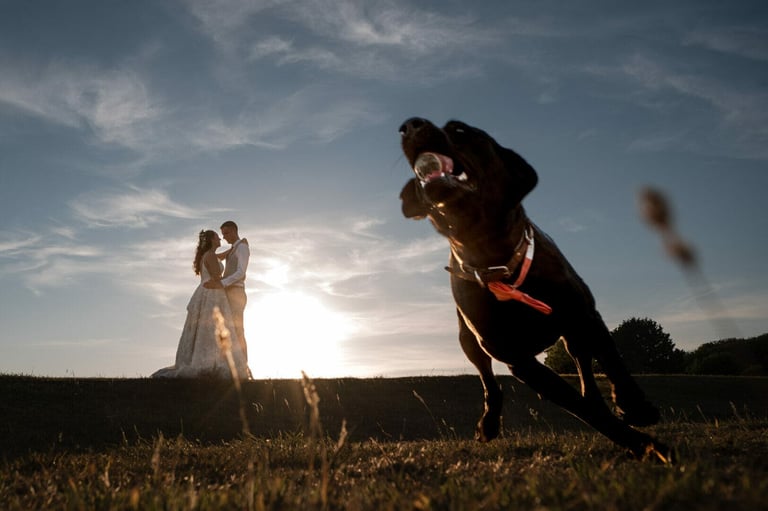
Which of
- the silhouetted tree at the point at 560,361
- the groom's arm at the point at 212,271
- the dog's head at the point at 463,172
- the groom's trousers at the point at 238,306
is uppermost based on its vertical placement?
the groom's arm at the point at 212,271

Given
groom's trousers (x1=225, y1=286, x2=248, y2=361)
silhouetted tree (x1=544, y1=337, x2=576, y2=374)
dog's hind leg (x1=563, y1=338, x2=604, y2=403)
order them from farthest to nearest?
silhouetted tree (x1=544, y1=337, x2=576, y2=374), groom's trousers (x1=225, y1=286, x2=248, y2=361), dog's hind leg (x1=563, y1=338, x2=604, y2=403)

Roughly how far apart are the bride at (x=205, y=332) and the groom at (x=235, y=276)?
0.18 m

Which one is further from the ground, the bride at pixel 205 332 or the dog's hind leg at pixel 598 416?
the bride at pixel 205 332

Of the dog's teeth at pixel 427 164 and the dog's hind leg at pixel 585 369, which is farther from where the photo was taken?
the dog's hind leg at pixel 585 369

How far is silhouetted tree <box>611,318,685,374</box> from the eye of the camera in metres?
29.2

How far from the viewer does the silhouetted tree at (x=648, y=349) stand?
29.2m

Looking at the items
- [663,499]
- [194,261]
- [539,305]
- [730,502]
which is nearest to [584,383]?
[539,305]

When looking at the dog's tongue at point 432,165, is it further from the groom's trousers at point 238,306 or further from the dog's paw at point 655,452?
the groom's trousers at point 238,306

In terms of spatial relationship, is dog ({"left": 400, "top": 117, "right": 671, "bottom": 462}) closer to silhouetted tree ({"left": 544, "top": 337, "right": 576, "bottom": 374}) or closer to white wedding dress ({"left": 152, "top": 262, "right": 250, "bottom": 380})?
white wedding dress ({"left": 152, "top": 262, "right": 250, "bottom": 380})

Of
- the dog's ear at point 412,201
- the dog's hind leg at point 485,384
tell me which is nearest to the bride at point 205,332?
the dog's hind leg at point 485,384

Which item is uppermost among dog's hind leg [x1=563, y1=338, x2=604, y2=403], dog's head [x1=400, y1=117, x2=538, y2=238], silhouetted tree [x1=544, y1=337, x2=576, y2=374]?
dog's head [x1=400, y1=117, x2=538, y2=238]

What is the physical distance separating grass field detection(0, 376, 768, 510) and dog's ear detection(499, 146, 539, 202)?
1.73 meters

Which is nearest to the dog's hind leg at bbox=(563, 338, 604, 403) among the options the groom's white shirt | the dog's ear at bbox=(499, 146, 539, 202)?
the dog's ear at bbox=(499, 146, 539, 202)

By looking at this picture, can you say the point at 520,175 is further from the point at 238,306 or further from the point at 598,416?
the point at 238,306
